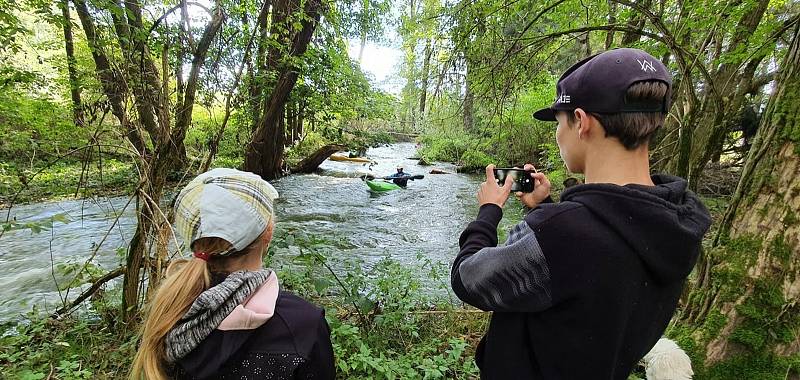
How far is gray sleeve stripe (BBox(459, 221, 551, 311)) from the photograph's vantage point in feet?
3.14

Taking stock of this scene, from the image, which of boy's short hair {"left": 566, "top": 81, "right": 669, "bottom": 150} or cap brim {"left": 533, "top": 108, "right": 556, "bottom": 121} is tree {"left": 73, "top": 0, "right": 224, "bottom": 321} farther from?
boy's short hair {"left": 566, "top": 81, "right": 669, "bottom": 150}

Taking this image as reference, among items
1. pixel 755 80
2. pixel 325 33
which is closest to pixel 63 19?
pixel 325 33

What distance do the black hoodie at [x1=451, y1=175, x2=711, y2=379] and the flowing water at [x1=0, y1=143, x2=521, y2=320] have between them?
3174mm

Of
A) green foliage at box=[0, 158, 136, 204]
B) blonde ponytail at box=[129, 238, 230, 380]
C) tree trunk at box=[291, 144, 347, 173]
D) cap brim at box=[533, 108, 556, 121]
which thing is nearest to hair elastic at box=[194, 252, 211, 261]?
blonde ponytail at box=[129, 238, 230, 380]

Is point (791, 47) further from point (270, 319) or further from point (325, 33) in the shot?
point (325, 33)

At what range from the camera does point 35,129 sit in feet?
30.1

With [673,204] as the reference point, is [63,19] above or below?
above

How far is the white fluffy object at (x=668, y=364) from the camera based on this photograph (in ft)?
6.00

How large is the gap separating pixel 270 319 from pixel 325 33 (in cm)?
1095

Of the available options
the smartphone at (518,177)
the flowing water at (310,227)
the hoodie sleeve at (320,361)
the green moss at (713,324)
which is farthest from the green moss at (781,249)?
the flowing water at (310,227)

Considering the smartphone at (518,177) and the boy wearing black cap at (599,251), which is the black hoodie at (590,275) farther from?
the smartphone at (518,177)

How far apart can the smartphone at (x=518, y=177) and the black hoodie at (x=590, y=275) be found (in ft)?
1.59

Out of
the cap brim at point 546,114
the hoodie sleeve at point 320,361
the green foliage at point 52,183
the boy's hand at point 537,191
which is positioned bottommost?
the green foliage at point 52,183

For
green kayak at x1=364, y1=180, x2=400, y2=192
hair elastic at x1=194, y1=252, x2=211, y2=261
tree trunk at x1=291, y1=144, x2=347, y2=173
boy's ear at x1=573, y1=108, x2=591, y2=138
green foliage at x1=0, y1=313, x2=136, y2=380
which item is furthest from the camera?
tree trunk at x1=291, y1=144, x2=347, y2=173
